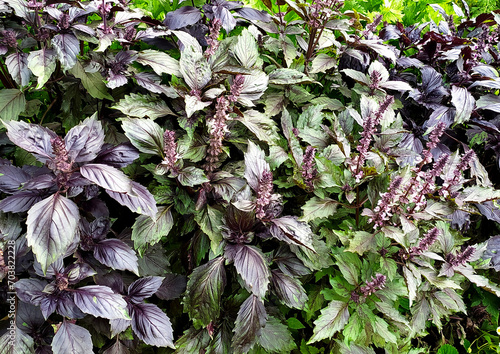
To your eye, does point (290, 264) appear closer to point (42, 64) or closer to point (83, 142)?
point (83, 142)

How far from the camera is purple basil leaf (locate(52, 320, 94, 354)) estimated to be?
1253 millimetres

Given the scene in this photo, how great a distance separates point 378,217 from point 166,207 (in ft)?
3.33

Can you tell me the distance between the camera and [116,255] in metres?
1.37

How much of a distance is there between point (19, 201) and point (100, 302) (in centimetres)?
50

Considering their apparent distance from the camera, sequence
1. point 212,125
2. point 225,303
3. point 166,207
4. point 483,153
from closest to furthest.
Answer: point 212,125 < point 166,207 < point 225,303 < point 483,153

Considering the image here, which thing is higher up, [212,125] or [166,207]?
[212,125]

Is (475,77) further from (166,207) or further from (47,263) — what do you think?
(47,263)

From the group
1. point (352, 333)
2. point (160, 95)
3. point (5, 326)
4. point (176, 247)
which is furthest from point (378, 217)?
point (5, 326)

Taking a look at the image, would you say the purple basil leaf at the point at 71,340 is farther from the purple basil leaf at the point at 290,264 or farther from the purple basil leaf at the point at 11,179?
the purple basil leaf at the point at 290,264

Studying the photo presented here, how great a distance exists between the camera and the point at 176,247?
1943mm

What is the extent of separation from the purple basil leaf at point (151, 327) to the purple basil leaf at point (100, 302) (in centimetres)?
21

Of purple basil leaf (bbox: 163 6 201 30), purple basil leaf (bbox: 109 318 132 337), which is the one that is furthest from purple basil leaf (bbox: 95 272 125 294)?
purple basil leaf (bbox: 163 6 201 30)

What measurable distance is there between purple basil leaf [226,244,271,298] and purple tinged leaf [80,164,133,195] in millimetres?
524

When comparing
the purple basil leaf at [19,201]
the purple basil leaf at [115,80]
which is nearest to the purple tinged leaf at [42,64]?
the purple basil leaf at [115,80]
